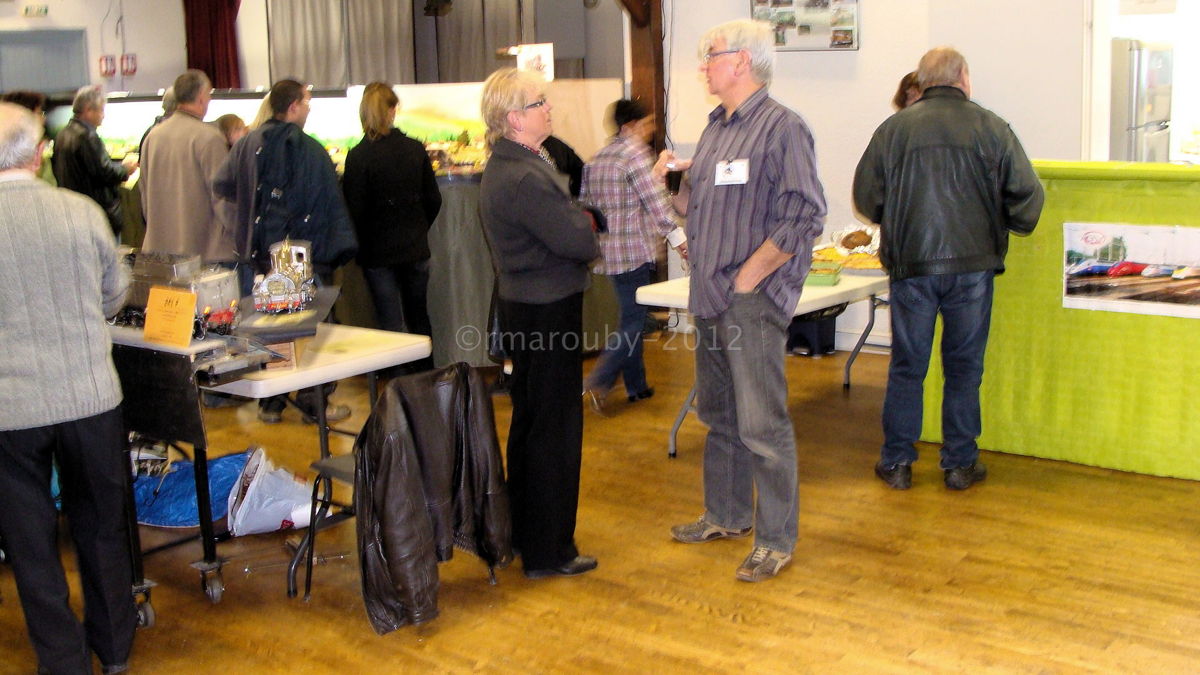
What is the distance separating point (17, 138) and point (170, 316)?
25.5 inches

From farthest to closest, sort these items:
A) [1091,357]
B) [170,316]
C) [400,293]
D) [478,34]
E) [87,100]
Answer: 1. [478,34]
2. [87,100]
3. [400,293]
4. [1091,357]
5. [170,316]

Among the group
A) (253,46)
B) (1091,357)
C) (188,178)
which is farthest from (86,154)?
(253,46)

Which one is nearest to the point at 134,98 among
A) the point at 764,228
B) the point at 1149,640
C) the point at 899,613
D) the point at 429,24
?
the point at 429,24

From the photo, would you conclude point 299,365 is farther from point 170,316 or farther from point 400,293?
point 400,293

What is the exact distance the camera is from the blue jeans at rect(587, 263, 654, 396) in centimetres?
535

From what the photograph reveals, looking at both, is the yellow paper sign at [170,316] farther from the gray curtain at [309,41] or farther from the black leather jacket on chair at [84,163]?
the gray curtain at [309,41]

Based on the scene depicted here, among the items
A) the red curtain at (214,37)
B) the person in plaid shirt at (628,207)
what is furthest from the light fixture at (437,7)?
the person in plaid shirt at (628,207)

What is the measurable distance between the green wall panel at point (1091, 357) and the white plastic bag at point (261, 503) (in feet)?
8.17

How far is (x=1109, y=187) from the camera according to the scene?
14.1 ft

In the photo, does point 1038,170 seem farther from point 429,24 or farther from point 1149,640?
point 429,24

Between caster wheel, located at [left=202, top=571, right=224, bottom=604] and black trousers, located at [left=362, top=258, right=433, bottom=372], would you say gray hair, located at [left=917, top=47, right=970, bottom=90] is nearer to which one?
black trousers, located at [left=362, top=258, right=433, bottom=372]

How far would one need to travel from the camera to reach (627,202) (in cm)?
521

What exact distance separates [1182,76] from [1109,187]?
12.7 ft

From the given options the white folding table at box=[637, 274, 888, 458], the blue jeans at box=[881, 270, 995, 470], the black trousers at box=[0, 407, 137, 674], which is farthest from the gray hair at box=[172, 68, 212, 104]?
the blue jeans at box=[881, 270, 995, 470]
